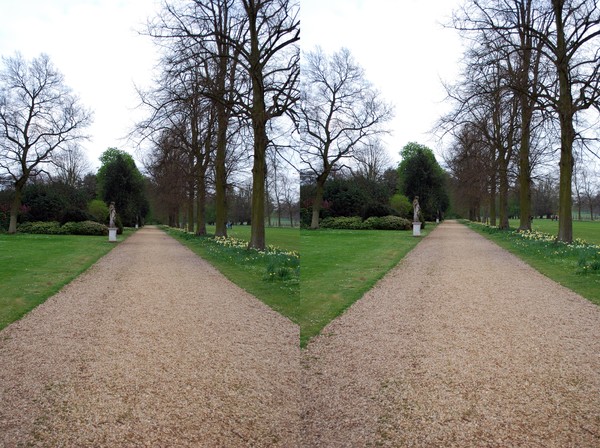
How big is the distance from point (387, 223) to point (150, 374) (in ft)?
53.7

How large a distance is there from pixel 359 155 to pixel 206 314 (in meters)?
4.45

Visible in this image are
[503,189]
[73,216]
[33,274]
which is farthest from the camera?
[73,216]

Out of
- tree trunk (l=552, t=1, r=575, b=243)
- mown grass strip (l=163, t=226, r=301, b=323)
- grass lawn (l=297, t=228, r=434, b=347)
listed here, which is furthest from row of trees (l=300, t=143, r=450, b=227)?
tree trunk (l=552, t=1, r=575, b=243)

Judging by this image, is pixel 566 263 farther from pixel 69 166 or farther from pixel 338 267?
pixel 69 166

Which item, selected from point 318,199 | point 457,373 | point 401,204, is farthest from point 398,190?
point 457,373

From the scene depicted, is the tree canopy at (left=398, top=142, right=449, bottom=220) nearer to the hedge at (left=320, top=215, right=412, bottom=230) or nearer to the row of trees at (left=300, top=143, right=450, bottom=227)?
the row of trees at (left=300, top=143, right=450, bottom=227)

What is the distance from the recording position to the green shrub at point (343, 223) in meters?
13.4

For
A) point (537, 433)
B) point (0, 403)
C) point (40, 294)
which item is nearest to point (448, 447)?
point (537, 433)

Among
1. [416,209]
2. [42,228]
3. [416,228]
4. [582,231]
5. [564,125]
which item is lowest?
[42,228]

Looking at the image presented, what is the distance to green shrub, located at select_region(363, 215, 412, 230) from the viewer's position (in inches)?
692

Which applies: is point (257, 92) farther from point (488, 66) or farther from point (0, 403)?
point (0, 403)

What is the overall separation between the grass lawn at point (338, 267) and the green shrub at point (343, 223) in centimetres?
22

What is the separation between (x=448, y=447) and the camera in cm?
334

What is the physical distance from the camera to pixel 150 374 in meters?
4.88
